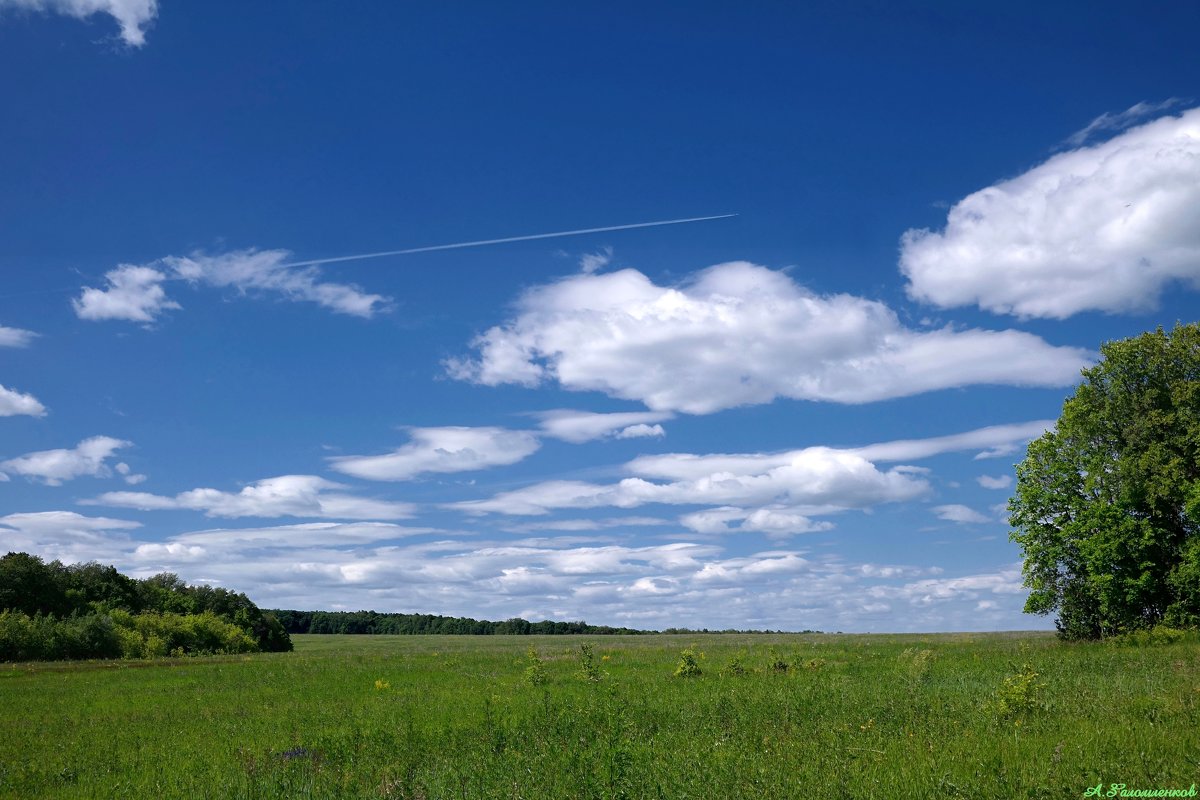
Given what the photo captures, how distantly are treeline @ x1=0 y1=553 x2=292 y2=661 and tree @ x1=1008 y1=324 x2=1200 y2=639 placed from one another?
214 feet

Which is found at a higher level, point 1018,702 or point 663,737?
point 1018,702

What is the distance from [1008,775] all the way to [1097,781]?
89 cm

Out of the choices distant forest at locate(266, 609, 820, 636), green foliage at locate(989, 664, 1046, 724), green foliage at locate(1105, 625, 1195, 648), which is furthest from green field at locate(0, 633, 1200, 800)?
distant forest at locate(266, 609, 820, 636)

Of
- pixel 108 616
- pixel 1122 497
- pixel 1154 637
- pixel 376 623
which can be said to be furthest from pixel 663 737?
pixel 376 623

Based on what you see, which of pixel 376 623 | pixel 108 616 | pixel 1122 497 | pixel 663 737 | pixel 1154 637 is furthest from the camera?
pixel 376 623

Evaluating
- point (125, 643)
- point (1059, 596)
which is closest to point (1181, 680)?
point (1059, 596)

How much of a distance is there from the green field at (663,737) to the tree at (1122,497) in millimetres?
9910

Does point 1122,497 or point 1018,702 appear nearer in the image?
point 1018,702

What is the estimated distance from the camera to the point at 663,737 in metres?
13.7

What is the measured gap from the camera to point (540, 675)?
86.4 feet

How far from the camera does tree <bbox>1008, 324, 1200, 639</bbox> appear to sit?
120ft

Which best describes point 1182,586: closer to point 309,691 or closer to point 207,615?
point 309,691

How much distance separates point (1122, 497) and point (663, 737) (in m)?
33.9

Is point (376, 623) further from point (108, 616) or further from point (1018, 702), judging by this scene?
point (1018, 702)
